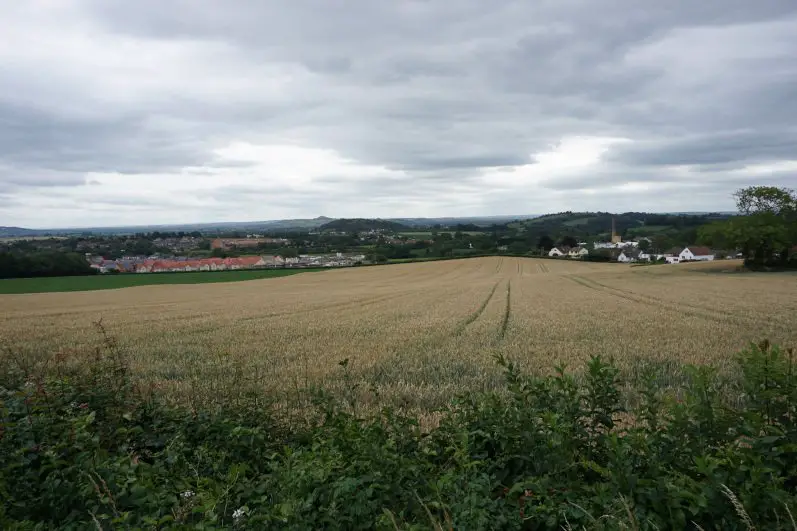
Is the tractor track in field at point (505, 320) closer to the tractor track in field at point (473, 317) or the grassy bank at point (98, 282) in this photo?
the tractor track in field at point (473, 317)

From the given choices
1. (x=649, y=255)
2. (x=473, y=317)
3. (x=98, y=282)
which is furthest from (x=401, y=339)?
(x=649, y=255)

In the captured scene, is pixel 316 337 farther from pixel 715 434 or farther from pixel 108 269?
pixel 108 269

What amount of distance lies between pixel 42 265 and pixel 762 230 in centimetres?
9756

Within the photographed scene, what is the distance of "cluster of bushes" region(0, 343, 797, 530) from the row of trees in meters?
58.3

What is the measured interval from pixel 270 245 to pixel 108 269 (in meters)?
49.8

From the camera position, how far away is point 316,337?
17.1m

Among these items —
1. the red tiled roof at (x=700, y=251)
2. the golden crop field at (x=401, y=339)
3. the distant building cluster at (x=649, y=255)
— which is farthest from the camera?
the red tiled roof at (x=700, y=251)

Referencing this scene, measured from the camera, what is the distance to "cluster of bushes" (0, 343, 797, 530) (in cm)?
352

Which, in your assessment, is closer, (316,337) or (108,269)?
(316,337)

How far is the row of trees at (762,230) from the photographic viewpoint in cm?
5191

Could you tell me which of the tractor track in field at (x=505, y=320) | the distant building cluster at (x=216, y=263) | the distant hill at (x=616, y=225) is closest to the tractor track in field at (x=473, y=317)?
the tractor track in field at (x=505, y=320)

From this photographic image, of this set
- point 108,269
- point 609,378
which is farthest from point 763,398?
point 108,269

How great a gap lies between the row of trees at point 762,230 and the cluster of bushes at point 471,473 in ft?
191

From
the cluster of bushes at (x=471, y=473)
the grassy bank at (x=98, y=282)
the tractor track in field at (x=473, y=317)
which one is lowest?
the grassy bank at (x=98, y=282)
